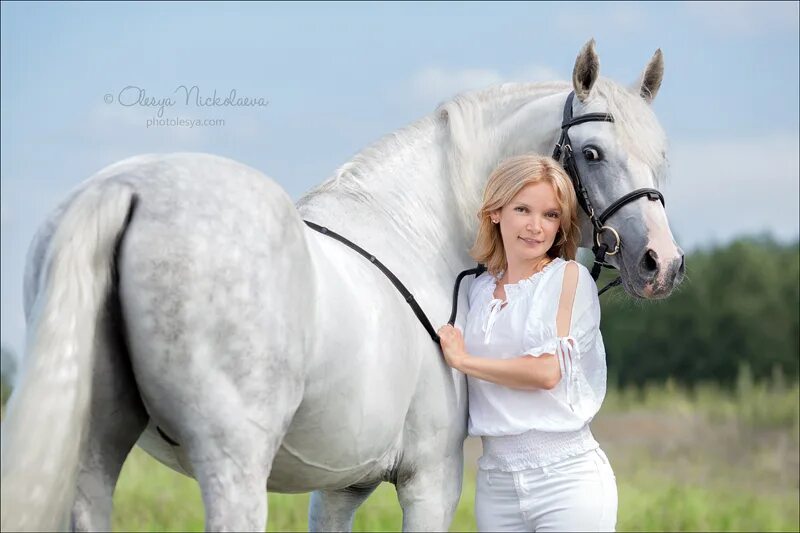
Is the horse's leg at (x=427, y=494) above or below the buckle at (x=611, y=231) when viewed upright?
below

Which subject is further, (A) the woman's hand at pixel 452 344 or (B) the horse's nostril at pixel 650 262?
(B) the horse's nostril at pixel 650 262

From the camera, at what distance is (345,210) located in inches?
125

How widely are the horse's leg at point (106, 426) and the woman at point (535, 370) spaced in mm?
1034

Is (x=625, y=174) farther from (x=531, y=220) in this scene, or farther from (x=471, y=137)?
(x=471, y=137)

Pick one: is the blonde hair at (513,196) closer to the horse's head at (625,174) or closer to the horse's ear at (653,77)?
the horse's head at (625,174)

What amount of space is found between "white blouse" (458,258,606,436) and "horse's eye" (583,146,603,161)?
42 cm

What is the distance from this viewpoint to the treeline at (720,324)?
1071 centimetres

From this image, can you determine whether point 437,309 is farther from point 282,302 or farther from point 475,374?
point 282,302

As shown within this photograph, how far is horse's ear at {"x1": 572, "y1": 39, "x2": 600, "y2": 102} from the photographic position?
324cm

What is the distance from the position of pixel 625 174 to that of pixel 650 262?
1.01 feet

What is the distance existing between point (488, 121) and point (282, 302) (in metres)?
1.49

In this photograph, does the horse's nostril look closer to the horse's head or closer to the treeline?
the horse's head

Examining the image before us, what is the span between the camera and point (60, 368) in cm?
212

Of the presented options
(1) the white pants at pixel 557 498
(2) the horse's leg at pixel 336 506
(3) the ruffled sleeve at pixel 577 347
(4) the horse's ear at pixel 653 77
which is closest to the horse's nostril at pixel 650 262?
(3) the ruffled sleeve at pixel 577 347
